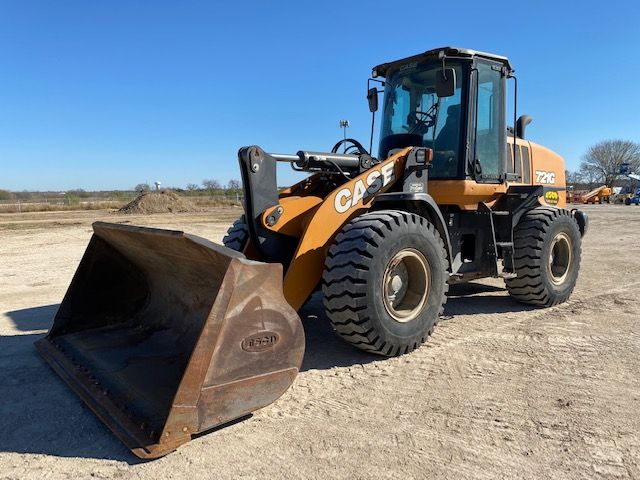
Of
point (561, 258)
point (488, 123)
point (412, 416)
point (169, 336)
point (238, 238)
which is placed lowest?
point (412, 416)

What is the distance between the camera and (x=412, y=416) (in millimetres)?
3148

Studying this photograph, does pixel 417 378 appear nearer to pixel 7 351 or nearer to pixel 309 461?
pixel 309 461

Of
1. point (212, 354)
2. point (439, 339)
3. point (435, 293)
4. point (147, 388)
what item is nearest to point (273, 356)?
point (212, 354)

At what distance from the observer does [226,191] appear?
58062 mm

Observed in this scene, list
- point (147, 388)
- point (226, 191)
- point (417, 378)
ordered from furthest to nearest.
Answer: point (226, 191), point (417, 378), point (147, 388)

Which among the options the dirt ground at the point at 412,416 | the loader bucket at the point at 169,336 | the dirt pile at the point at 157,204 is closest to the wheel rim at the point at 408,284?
the dirt ground at the point at 412,416

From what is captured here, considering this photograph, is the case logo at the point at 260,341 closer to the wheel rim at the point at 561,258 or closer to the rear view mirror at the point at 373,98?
the rear view mirror at the point at 373,98

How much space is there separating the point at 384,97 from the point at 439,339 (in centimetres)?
299

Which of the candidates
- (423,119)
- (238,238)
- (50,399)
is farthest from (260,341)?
(423,119)

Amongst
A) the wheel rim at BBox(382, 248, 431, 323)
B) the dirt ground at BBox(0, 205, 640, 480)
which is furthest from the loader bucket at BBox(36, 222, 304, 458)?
the wheel rim at BBox(382, 248, 431, 323)

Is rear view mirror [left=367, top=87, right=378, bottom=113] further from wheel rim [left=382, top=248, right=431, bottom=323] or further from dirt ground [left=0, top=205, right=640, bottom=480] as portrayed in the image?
dirt ground [left=0, top=205, right=640, bottom=480]

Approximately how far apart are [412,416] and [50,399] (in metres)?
2.49

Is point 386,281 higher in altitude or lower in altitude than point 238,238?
lower

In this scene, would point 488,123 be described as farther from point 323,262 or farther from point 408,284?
point 323,262
